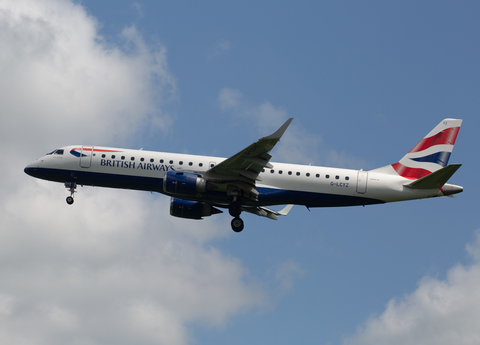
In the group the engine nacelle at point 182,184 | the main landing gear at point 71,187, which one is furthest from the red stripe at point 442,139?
the main landing gear at point 71,187

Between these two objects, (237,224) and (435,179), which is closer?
(435,179)

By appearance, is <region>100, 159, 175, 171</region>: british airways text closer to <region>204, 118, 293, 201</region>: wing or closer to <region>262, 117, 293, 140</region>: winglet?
<region>204, 118, 293, 201</region>: wing

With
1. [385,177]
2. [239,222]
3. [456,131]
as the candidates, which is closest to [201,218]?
[239,222]

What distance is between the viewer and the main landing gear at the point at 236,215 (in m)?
35.5

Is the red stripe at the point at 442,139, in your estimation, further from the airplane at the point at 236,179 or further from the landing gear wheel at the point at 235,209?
the landing gear wheel at the point at 235,209

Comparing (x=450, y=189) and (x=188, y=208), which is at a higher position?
(x=188, y=208)

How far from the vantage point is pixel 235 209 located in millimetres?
35562

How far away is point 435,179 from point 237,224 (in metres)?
13.2

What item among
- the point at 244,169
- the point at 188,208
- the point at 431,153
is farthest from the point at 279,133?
the point at 431,153

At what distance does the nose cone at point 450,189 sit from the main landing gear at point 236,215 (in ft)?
44.2

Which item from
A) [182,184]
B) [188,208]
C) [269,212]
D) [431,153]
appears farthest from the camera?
[269,212]

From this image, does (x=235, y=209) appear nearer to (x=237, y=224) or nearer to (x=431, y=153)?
(x=237, y=224)

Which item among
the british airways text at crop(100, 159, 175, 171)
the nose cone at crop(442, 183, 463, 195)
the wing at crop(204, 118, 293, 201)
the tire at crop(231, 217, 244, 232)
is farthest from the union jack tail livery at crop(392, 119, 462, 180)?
the british airways text at crop(100, 159, 175, 171)

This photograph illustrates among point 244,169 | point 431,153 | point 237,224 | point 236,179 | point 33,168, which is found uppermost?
point 431,153
